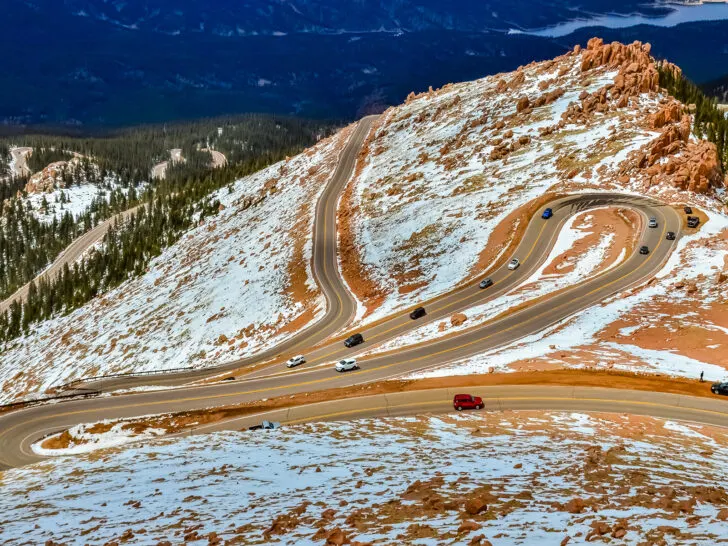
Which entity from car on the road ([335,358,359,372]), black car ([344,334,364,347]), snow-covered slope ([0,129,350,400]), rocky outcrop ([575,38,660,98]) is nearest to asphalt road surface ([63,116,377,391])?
snow-covered slope ([0,129,350,400])

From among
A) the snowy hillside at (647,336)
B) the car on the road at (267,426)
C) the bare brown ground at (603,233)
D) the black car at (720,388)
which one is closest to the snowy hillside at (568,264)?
the bare brown ground at (603,233)

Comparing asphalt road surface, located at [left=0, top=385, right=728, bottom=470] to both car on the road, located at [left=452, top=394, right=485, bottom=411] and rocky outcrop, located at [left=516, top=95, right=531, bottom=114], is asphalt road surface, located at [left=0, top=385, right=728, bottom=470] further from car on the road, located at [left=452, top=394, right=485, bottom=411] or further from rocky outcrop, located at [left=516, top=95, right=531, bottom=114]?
rocky outcrop, located at [left=516, top=95, right=531, bottom=114]

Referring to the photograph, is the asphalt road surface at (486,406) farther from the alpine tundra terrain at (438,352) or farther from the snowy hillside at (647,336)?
the snowy hillside at (647,336)

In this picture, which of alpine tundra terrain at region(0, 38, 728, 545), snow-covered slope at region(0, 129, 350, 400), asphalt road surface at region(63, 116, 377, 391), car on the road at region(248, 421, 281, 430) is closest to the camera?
alpine tundra terrain at region(0, 38, 728, 545)

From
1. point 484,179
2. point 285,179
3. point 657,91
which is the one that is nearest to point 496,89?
point 657,91

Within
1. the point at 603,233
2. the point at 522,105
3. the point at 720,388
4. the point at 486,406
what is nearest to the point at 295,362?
the point at 486,406

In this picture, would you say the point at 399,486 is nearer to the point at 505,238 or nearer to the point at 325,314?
the point at 325,314
